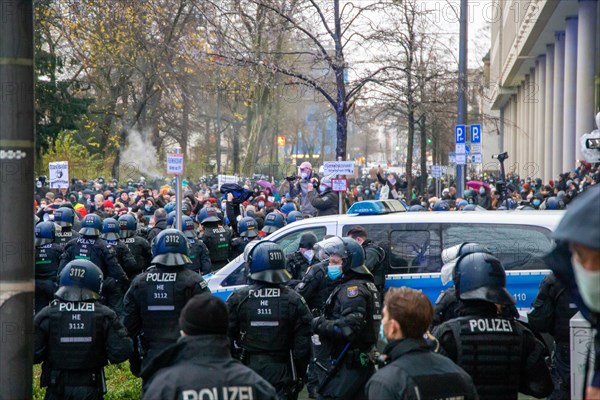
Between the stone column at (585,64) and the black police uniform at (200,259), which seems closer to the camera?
the black police uniform at (200,259)

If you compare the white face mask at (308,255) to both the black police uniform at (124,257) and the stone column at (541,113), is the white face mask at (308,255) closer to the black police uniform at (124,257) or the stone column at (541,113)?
the black police uniform at (124,257)

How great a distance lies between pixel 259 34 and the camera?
2106 centimetres

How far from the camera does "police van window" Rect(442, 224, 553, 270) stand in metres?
9.84

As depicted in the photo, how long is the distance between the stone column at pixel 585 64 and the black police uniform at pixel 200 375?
26.8m

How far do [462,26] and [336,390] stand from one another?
53.1 feet

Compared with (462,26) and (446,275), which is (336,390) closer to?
(446,275)

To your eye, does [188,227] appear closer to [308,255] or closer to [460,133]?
[308,255]

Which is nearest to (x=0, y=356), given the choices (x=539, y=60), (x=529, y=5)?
(x=529, y=5)

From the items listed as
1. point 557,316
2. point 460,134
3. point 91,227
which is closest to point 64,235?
point 91,227

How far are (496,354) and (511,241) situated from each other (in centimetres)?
478

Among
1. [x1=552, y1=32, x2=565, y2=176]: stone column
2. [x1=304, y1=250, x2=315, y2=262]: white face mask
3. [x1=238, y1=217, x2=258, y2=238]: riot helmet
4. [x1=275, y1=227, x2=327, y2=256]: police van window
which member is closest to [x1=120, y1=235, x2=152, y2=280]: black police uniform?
[x1=238, y1=217, x2=258, y2=238]: riot helmet

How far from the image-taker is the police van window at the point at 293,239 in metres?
10.8

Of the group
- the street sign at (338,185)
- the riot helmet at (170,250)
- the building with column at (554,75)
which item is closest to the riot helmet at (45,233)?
the riot helmet at (170,250)

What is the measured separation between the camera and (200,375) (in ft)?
12.8
